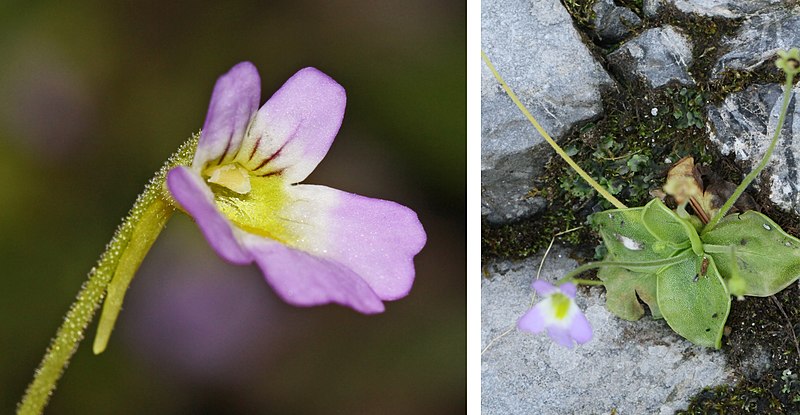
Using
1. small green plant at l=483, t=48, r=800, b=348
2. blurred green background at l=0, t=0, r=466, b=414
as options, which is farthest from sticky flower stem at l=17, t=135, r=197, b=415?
small green plant at l=483, t=48, r=800, b=348

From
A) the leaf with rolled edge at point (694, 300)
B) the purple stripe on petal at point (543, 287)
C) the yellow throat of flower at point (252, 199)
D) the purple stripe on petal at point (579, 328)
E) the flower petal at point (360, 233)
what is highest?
the yellow throat of flower at point (252, 199)

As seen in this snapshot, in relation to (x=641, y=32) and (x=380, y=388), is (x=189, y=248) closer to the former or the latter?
(x=380, y=388)

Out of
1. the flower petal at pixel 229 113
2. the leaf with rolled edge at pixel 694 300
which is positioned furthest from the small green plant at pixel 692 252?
the flower petal at pixel 229 113

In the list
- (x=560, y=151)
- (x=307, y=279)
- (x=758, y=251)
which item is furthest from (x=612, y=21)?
(x=307, y=279)

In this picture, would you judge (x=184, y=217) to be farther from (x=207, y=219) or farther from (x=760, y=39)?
(x=760, y=39)

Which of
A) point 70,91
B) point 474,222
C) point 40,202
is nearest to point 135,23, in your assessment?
point 70,91

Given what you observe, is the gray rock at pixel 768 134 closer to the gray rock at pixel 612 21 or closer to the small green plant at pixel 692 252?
the small green plant at pixel 692 252

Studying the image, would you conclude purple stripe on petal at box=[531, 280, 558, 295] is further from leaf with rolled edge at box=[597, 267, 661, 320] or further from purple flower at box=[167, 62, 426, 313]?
leaf with rolled edge at box=[597, 267, 661, 320]

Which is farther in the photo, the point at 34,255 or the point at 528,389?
the point at 528,389
